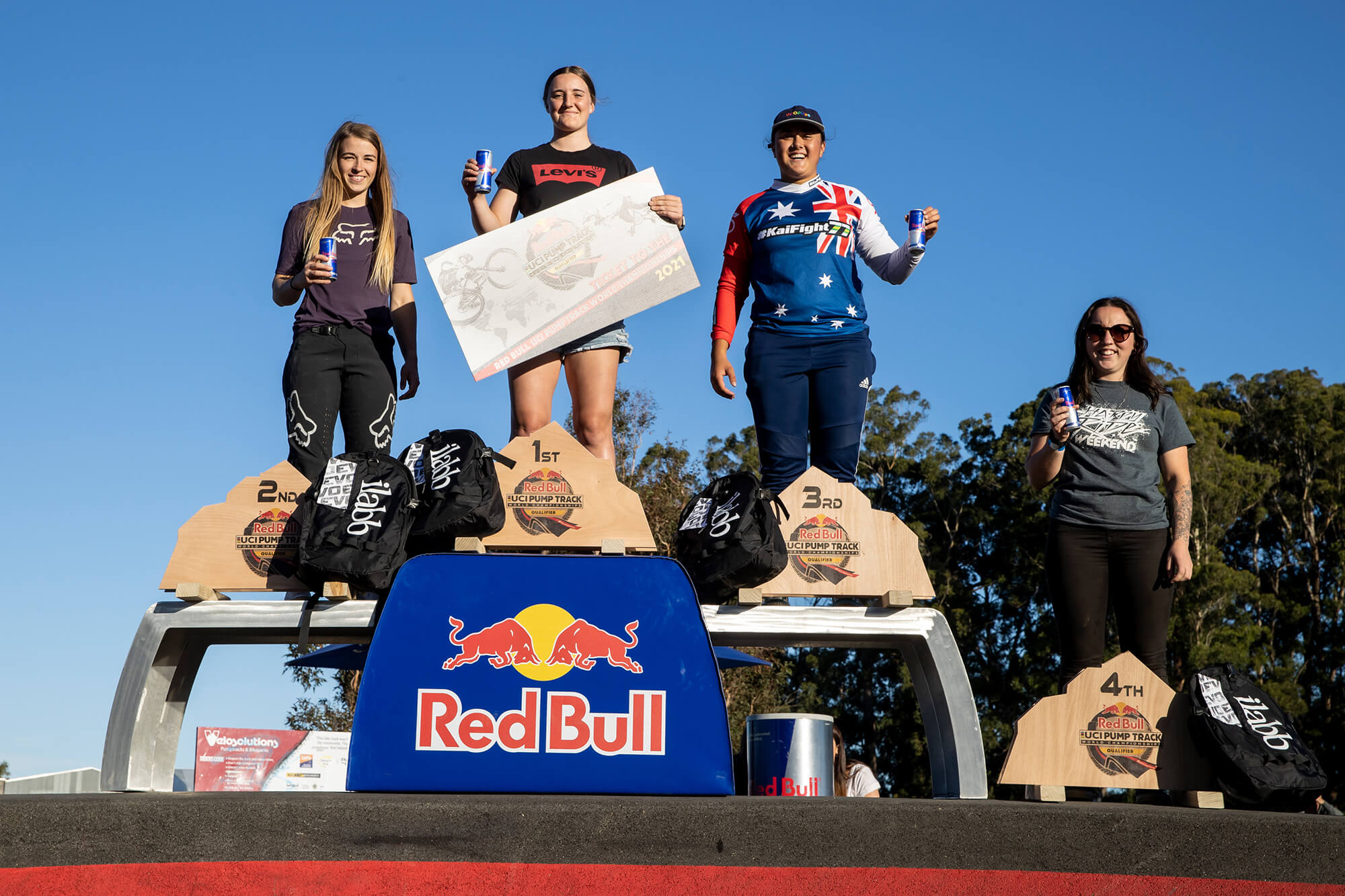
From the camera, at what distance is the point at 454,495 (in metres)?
3.96

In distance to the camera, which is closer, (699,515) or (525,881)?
(525,881)

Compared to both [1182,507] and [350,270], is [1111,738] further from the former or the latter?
[350,270]

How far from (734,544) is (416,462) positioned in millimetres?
1179

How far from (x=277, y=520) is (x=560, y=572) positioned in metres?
1.21

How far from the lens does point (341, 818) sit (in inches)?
112

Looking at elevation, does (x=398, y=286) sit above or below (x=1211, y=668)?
above

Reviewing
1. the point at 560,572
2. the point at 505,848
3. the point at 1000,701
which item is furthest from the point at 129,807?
the point at 1000,701

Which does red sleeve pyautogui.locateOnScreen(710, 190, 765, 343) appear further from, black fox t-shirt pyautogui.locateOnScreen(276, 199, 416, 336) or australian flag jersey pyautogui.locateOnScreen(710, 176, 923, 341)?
black fox t-shirt pyautogui.locateOnScreen(276, 199, 416, 336)

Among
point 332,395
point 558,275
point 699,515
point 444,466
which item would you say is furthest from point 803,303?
point 332,395

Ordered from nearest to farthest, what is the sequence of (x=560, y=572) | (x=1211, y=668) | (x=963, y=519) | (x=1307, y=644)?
(x=560, y=572) < (x=1211, y=668) < (x=1307, y=644) < (x=963, y=519)

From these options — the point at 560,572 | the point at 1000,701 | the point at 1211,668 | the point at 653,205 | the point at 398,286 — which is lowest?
the point at 1000,701

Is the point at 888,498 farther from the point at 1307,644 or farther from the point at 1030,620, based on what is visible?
the point at 1307,644

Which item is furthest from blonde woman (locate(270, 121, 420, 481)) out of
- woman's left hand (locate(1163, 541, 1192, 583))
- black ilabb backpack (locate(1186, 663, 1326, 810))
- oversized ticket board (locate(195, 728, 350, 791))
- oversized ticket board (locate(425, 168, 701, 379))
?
oversized ticket board (locate(195, 728, 350, 791))

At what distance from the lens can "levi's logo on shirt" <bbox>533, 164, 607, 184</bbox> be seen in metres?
5.31
